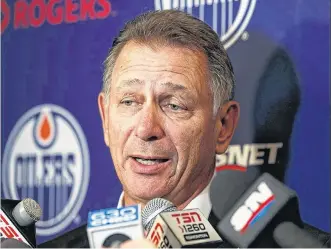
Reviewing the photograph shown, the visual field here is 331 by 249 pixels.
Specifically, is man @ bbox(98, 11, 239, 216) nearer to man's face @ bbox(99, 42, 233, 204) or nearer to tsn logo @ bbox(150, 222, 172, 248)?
man's face @ bbox(99, 42, 233, 204)

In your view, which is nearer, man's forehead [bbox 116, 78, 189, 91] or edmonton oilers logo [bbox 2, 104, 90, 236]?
man's forehead [bbox 116, 78, 189, 91]

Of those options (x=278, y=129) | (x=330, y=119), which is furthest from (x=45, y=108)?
(x=330, y=119)

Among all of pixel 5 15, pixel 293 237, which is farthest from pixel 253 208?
pixel 5 15

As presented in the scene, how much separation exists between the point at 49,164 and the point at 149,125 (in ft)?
2.39

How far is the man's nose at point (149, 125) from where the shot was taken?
7.94ft

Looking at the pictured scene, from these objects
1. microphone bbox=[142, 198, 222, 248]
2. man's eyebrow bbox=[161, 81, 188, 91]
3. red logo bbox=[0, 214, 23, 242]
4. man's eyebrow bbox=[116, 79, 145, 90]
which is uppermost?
man's eyebrow bbox=[116, 79, 145, 90]

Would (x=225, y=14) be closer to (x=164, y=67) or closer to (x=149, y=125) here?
(x=164, y=67)

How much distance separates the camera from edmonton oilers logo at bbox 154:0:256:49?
2.57 meters

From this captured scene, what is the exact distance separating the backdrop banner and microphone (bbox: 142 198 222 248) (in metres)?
1.01

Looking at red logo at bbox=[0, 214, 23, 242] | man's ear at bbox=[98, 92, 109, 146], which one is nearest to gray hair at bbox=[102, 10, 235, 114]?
man's ear at bbox=[98, 92, 109, 146]

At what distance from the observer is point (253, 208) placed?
5.12ft

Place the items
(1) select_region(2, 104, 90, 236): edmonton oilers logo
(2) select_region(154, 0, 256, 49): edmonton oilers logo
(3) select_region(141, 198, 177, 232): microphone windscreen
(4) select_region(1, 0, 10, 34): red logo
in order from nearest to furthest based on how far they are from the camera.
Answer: (3) select_region(141, 198, 177, 232): microphone windscreen, (2) select_region(154, 0, 256, 49): edmonton oilers logo, (1) select_region(2, 104, 90, 236): edmonton oilers logo, (4) select_region(1, 0, 10, 34): red logo

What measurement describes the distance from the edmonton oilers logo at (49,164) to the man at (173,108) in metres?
0.42

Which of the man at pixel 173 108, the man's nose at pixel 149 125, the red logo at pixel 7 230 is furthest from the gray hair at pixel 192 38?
the red logo at pixel 7 230
